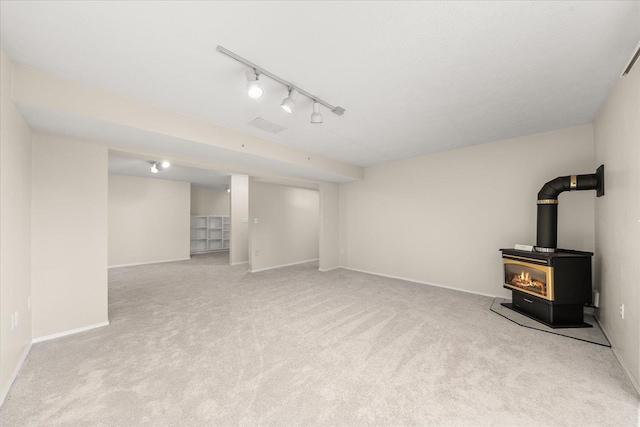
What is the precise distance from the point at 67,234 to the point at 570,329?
5.82 m

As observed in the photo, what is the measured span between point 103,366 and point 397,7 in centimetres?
354

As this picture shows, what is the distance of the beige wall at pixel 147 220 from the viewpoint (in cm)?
622

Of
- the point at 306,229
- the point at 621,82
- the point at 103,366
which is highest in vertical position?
the point at 621,82

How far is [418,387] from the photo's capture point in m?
1.80

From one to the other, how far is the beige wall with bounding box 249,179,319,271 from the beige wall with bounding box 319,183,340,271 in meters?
1.19

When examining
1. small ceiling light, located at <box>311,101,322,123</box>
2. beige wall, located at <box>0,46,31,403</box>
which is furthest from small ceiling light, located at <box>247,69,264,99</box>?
beige wall, located at <box>0,46,31,403</box>

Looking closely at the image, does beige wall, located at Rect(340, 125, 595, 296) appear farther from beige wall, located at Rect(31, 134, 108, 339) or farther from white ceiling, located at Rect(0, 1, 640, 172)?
beige wall, located at Rect(31, 134, 108, 339)

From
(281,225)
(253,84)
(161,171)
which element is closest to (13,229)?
(253,84)

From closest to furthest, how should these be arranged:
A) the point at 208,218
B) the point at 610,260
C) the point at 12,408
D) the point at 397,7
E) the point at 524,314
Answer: the point at 397,7
the point at 12,408
the point at 610,260
the point at 524,314
the point at 208,218

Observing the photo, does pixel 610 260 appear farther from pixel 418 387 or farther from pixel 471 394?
pixel 418 387

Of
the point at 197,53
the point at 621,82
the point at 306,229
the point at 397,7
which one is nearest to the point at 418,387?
the point at 397,7

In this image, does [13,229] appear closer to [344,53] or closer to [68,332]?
[68,332]

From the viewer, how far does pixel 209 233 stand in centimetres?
869

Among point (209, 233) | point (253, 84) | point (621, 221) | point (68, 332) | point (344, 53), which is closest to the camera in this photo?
point (344, 53)
